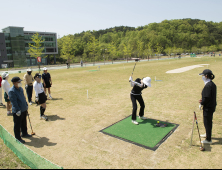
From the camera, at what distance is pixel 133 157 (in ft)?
16.8

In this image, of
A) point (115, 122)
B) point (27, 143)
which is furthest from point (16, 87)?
point (115, 122)

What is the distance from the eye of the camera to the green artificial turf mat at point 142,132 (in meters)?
5.95

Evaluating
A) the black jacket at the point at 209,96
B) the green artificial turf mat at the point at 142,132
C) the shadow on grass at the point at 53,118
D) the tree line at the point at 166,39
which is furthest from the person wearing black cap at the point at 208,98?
the tree line at the point at 166,39

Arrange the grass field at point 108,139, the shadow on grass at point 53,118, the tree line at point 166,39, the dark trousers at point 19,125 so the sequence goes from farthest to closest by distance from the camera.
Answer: the tree line at point 166,39, the shadow on grass at point 53,118, the dark trousers at point 19,125, the grass field at point 108,139

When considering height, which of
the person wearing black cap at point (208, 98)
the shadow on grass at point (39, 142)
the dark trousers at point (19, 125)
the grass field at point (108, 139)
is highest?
the person wearing black cap at point (208, 98)

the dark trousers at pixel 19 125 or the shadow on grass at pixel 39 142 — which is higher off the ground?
the dark trousers at pixel 19 125

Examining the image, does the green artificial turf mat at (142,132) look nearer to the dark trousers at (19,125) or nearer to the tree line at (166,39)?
the dark trousers at (19,125)

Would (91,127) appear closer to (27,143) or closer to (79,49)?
(27,143)

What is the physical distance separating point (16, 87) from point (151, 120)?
603cm

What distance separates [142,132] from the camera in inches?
263

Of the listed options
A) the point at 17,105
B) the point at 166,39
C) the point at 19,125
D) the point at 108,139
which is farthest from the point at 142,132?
the point at 166,39

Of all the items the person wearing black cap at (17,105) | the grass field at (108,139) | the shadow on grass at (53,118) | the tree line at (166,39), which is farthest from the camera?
the tree line at (166,39)

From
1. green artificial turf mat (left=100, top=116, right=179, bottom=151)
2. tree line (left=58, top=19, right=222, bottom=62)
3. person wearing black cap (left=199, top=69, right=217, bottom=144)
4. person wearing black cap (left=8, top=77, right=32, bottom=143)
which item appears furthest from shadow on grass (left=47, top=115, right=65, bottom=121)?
tree line (left=58, top=19, right=222, bottom=62)

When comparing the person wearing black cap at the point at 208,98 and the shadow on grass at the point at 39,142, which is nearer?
the person wearing black cap at the point at 208,98
